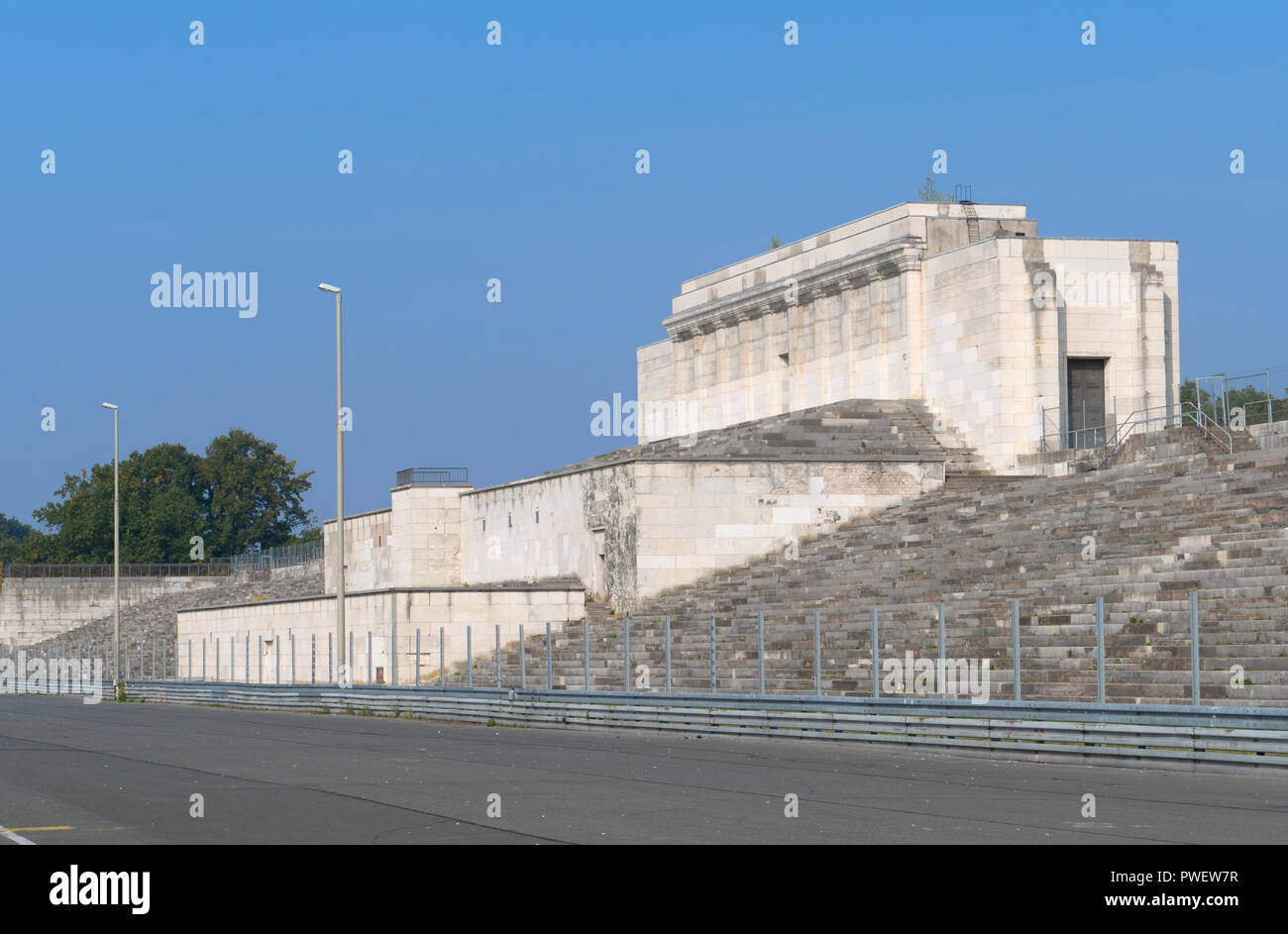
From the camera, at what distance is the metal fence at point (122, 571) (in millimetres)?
106875

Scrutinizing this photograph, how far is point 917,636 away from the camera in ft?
103

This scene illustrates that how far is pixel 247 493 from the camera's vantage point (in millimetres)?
143750

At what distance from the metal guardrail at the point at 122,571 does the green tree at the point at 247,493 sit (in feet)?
113

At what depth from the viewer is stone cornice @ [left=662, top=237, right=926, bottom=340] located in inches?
2141

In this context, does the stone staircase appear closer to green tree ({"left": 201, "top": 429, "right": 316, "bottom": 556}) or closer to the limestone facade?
the limestone facade

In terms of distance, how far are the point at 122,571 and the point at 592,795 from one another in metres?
94.3

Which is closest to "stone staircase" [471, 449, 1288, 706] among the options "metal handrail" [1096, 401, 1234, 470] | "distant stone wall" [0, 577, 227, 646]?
"metal handrail" [1096, 401, 1234, 470]

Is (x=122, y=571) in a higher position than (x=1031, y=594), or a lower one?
higher

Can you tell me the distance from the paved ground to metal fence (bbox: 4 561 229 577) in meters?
78.7

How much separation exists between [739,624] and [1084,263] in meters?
19.7

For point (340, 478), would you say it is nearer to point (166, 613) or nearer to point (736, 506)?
point (736, 506)

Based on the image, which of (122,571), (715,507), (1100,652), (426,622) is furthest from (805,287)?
(122,571)

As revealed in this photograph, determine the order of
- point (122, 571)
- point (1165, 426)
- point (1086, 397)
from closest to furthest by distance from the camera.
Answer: point (1165, 426) → point (1086, 397) → point (122, 571)
